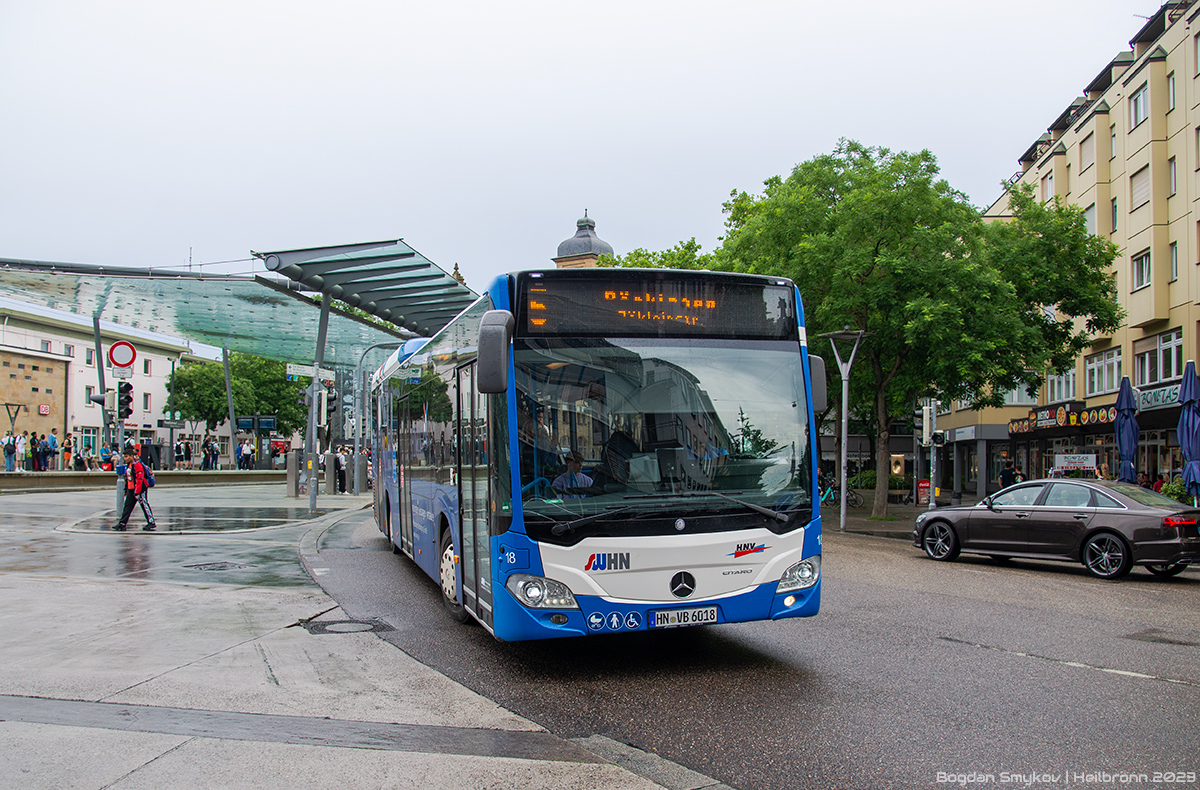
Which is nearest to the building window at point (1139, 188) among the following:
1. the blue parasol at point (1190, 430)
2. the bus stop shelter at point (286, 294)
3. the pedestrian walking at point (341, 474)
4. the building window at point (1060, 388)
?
the building window at point (1060, 388)

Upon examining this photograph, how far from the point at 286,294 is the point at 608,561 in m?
16.9

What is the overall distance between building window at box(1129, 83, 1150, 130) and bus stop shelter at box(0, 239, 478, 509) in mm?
22603

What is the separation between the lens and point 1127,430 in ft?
71.9

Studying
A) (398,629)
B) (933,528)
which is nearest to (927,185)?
(933,528)

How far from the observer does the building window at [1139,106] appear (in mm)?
29531

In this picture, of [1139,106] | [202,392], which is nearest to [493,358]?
[1139,106]

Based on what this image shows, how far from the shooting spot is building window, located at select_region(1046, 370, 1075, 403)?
3747 centimetres

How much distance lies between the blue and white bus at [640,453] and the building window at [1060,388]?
34288 mm

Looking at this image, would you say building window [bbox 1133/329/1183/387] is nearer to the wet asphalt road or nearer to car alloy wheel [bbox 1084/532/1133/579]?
car alloy wheel [bbox 1084/532/1133/579]

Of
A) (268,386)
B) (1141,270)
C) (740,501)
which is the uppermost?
(1141,270)

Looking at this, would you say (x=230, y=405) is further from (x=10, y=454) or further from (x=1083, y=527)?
(x=1083, y=527)

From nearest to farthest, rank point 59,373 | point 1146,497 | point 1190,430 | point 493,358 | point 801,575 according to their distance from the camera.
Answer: point 493,358 < point 801,575 < point 1146,497 < point 1190,430 < point 59,373

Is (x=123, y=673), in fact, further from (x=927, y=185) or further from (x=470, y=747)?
(x=927, y=185)

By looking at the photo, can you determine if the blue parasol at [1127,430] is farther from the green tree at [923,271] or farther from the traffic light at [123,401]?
the traffic light at [123,401]
